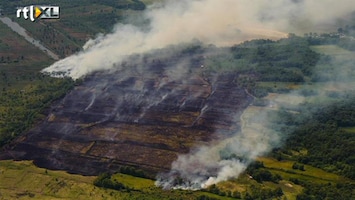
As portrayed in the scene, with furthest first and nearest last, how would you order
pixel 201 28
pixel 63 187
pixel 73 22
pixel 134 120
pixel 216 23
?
pixel 73 22 < pixel 216 23 < pixel 201 28 < pixel 134 120 < pixel 63 187

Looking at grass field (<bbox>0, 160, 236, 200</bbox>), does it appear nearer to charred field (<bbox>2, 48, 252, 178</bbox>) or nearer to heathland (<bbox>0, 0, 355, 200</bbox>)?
heathland (<bbox>0, 0, 355, 200</bbox>)

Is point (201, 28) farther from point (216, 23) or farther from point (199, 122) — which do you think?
point (199, 122)

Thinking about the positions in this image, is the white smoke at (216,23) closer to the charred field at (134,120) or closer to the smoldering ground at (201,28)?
the smoldering ground at (201,28)

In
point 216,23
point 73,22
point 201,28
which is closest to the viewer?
point 201,28

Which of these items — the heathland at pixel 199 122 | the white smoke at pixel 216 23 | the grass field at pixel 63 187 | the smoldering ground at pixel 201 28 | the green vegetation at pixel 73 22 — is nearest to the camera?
the grass field at pixel 63 187

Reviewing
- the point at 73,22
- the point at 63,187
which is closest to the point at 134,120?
the point at 63,187

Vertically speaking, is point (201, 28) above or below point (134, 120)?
above

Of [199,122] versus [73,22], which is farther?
[73,22]

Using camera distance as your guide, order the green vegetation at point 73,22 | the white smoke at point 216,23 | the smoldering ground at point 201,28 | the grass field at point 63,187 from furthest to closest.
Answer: the green vegetation at point 73,22 → the white smoke at point 216,23 → the smoldering ground at point 201,28 → the grass field at point 63,187

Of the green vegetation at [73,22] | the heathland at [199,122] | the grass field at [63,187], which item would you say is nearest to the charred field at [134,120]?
the heathland at [199,122]

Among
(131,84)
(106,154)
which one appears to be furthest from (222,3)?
(106,154)

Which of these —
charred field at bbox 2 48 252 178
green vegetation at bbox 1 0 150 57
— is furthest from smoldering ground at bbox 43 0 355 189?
green vegetation at bbox 1 0 150 57

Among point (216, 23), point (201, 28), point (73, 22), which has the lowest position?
point (73, 22)

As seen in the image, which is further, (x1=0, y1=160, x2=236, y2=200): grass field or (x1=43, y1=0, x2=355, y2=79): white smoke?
(x1=43, y1=0, x2=355, y2=79): white smoke
